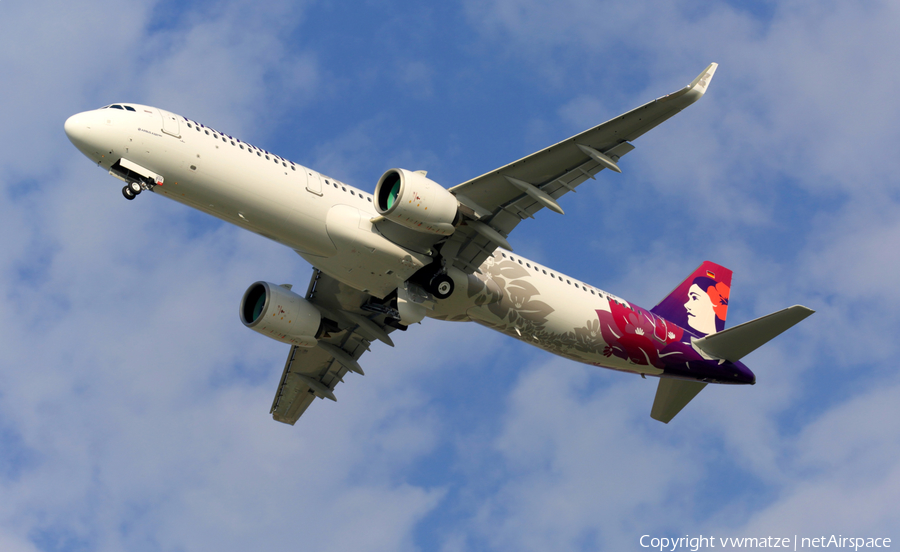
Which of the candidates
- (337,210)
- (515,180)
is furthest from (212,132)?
(515,180)

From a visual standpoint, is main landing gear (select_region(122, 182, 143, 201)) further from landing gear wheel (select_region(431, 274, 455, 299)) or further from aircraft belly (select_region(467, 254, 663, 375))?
aircraft belly (select_region(467, 254, 663, 375))

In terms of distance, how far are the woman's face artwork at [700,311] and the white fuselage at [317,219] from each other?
6028mm

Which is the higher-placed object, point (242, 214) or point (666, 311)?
point (666, 311)

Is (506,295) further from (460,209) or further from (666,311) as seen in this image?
(666,311)

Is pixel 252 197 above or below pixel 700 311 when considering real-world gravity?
below

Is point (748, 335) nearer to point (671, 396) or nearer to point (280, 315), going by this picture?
point (671, 396)

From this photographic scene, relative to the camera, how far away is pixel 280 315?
111ft

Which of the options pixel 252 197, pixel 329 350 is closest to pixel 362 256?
pixel 252 197

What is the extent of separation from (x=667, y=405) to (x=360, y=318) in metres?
14.3

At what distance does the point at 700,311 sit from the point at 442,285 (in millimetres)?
14050

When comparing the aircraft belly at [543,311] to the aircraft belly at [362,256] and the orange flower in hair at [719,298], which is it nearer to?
the aircraft belly at [362,256]

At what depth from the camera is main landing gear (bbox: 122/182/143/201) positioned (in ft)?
84.3

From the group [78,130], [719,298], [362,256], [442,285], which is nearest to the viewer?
[78,130]

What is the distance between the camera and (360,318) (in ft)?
117
